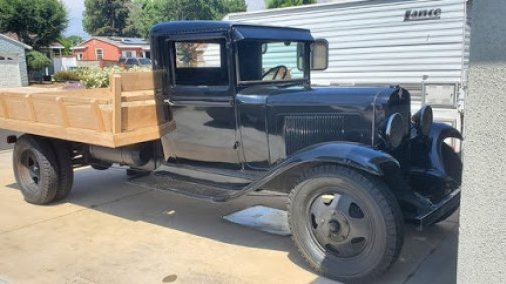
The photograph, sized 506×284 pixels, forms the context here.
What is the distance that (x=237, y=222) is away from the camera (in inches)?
181

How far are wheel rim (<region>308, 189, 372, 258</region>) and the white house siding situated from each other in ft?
77.0

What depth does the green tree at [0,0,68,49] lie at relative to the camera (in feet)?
96.6

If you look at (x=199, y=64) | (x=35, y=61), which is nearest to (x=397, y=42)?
(x=199, y=64)

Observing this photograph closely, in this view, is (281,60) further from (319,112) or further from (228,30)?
(319,112)

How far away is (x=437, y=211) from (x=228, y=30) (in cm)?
220

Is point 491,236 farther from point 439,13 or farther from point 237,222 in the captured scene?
point 439,13

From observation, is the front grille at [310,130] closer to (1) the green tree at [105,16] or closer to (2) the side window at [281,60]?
(2) the side window at [281,60]

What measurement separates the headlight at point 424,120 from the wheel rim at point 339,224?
124cm

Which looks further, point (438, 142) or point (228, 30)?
point (438, 142)

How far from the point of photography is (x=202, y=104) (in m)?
4.35

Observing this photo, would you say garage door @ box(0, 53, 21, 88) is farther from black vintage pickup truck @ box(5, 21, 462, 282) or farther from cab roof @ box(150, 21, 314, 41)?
cab roof @ box(150, 21, 314, 41)

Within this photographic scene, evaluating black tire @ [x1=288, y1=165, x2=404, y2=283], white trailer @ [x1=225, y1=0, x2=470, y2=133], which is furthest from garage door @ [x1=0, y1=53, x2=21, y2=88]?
black tire @ [x1=288, y1=165, x2=404, y2=283]

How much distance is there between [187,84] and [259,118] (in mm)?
866

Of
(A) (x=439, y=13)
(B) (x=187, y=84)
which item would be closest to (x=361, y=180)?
(B) (x=187, y=84)
